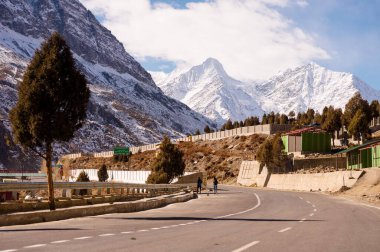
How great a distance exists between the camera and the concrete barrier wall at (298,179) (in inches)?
2327

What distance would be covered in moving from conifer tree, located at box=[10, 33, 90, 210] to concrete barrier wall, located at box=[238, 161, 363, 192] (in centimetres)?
3734

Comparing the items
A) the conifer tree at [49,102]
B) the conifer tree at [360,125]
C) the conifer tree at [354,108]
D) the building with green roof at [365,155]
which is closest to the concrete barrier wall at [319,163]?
the building with green roof at [365,155]

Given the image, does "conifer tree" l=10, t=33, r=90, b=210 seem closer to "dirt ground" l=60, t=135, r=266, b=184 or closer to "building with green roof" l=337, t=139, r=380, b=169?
"building with green roof" l=337, t=139, r=380, b=169

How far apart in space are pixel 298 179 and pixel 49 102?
52918 millimetres

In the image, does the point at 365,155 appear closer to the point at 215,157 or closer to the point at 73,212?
the point at 73,212

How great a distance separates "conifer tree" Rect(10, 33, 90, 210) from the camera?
2545cm

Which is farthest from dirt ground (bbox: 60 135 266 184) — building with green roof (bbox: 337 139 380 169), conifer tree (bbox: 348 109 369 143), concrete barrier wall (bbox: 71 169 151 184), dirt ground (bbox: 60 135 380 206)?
building with green roof (bbox: 337 139 380 169)

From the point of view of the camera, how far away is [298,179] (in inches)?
2923

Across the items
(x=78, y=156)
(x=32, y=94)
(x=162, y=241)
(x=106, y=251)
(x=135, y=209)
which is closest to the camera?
(x=106, y=251)

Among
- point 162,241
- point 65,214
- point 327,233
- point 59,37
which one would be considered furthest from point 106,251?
point 59,37

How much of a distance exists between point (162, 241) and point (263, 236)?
313 cm

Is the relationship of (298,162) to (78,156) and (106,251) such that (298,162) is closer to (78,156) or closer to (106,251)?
(106,251)

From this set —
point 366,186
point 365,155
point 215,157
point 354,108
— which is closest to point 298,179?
point 365,155

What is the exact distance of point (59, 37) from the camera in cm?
2695
